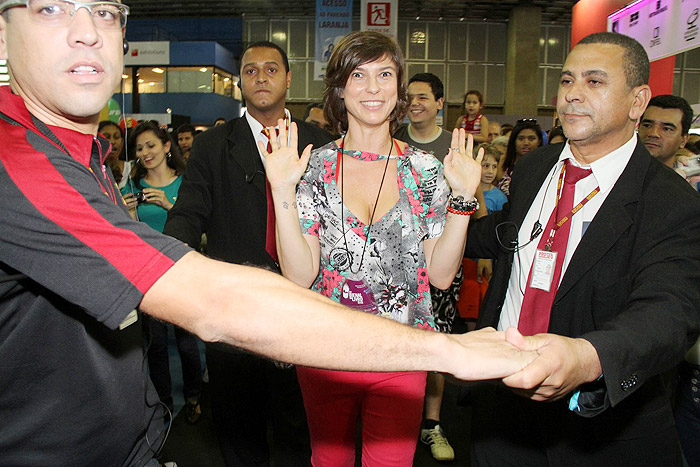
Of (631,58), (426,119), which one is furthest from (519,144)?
(631,58)

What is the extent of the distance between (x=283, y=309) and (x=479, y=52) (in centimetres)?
2083

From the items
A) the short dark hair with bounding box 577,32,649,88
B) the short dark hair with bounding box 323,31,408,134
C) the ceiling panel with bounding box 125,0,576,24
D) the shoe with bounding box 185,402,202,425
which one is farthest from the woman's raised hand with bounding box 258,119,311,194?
the ceiling panel with bounding box 125,0,576,24

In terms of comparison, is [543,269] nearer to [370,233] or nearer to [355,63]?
[370,233]

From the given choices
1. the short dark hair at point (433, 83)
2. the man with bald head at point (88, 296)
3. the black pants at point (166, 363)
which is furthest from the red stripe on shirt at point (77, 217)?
the short dark hair at point (433, 83)

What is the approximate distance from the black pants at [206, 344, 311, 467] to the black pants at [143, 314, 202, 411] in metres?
0.89

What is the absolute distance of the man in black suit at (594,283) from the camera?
1.39m

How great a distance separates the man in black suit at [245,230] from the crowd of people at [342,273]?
0.01 meters

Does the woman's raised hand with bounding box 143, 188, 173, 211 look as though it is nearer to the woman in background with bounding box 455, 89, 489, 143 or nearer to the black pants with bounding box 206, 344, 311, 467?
the black pants with bounding box 206, 344, 311, 467

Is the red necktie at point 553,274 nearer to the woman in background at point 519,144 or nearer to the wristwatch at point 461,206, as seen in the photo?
the wristwatch at point 461,206

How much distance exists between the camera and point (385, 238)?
6.79ft

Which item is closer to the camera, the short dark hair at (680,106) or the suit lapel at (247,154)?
the suit lapel at (247,154)

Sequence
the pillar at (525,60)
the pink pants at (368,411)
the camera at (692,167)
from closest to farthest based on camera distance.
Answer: the pink pants at (368,411) → the camera at (692,167) → the pillar at (525,60)

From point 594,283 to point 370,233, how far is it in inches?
33.4

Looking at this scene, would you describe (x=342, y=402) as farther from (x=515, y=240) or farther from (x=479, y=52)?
(x=479, y=52)
